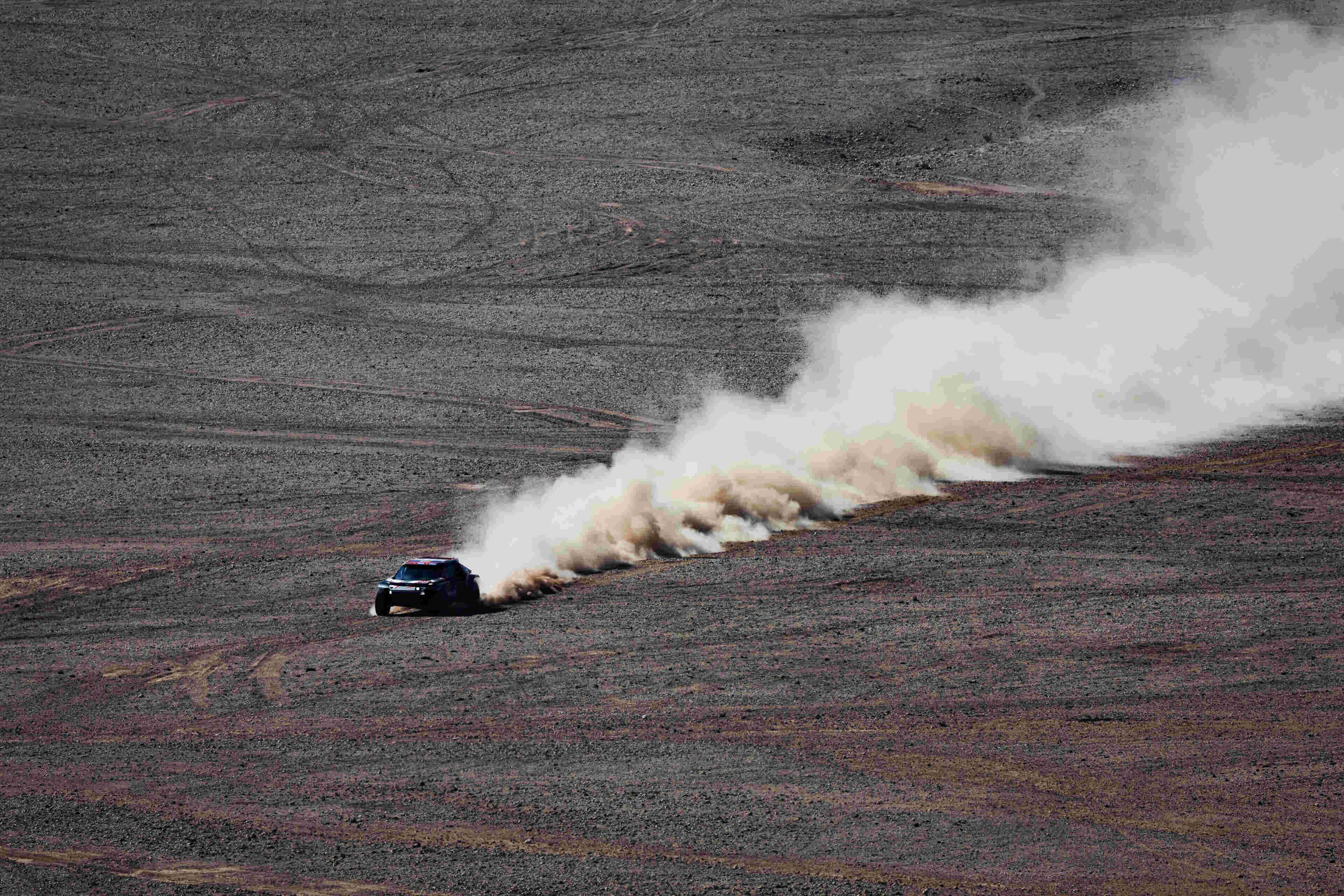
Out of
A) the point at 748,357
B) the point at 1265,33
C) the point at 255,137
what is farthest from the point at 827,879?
the point at 1265,33

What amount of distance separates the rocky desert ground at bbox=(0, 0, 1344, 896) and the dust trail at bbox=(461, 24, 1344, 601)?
56.4 inches

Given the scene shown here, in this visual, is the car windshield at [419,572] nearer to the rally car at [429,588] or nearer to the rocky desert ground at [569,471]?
the rally car at [429,588]

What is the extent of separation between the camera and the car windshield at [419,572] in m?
28.7

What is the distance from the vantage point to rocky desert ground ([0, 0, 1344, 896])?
20266mm

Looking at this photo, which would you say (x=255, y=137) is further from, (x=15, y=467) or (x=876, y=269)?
(x=15, y=467)

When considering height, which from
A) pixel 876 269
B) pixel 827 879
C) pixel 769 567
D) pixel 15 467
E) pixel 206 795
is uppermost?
pixel 876 269

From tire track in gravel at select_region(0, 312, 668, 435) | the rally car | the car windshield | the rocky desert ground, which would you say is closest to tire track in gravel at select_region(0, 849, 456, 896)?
the rocky desert ground

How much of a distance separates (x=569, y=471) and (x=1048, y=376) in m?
13.9

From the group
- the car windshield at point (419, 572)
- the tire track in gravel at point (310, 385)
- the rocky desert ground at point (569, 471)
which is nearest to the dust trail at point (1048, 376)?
the car windshield at point (419, 572)

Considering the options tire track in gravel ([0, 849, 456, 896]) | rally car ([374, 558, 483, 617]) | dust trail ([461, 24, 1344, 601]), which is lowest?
tire track in gravel ([0, 849, 456, 896])

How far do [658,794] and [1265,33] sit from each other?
205ft

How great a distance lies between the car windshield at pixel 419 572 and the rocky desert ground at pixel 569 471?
4.28 feet

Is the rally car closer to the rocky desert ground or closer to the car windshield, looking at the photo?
the car windshield

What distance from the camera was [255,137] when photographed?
69625mm
